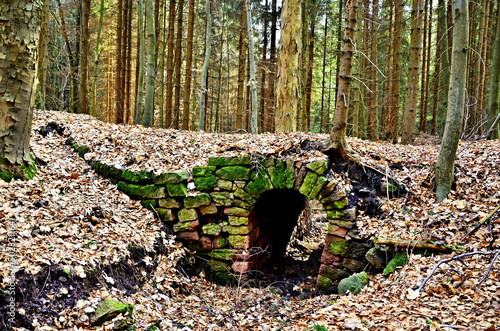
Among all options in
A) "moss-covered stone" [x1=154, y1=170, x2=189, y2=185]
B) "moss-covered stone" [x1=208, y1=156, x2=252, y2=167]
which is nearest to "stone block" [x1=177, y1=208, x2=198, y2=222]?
"moss-covered stone" [x1=154, y1=170, x2=189, y2=185]

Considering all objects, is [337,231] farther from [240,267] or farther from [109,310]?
[109,310]

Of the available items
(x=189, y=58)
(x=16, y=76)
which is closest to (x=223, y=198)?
(x=16, y=76)

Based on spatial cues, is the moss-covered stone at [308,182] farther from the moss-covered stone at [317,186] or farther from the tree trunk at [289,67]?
the tree trunk at [289,67]

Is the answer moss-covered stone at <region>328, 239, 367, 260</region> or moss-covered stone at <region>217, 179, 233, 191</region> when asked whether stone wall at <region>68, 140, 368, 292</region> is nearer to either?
moss-covered stone at <region>217, 179, 233, 191</region>

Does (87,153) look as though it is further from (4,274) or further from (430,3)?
(430,3)

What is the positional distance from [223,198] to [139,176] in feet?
5.35

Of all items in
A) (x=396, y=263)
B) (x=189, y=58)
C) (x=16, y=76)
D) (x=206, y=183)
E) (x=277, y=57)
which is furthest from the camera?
(x=189, y=58)

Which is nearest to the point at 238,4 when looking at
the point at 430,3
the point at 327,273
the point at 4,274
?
the point at 430,3

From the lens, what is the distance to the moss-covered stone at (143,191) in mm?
5797

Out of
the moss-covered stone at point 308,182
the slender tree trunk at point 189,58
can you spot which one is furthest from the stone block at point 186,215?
the slender tree trunk at point 189,58

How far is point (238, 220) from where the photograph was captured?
5.88 meters

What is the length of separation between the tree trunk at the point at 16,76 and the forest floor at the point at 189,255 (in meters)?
0.44

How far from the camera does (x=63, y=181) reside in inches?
205

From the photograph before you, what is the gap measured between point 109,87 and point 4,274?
18296 millimetres
